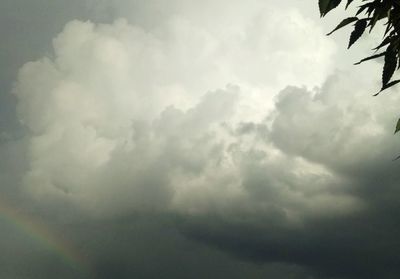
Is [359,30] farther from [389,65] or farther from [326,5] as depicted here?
[326,5]

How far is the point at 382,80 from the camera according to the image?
4.69 metres

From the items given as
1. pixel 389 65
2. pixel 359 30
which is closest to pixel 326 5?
pixel 359 30

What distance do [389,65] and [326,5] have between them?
0.95 m

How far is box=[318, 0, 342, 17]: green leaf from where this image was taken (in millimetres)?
4527

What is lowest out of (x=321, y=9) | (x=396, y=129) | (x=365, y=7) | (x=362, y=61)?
(x=396, y=129)

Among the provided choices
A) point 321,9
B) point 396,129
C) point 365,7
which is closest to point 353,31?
point 365,7

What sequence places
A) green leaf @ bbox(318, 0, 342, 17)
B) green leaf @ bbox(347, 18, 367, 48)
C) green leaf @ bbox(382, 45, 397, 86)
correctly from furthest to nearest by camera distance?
green leaf @ bbox(347, 18, 367, 48) < green leaf @ bbox(382, 45, 397, 86) < green leaf @ bbox(318, 0, 342, 17)

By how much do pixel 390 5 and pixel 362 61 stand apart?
2.31 feet

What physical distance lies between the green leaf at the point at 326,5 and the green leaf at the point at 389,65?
0.75 meters

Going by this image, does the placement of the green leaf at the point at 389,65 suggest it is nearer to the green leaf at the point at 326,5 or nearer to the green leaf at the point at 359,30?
the green leaf at the point at 359,30

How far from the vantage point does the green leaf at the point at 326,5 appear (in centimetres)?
453

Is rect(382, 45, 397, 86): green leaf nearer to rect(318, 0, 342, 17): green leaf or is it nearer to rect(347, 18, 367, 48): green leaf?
rect(347, 18, 367, 48): green leaf

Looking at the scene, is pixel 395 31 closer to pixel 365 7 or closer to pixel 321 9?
pixel 365 7

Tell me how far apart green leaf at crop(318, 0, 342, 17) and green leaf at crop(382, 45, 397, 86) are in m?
0.75
